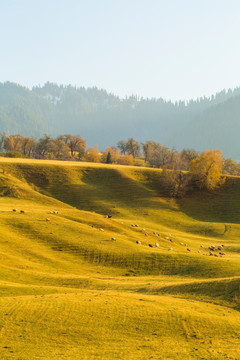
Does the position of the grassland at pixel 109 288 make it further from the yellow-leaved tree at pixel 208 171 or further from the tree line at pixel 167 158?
the yellow-leaved tree at pixel 208 171

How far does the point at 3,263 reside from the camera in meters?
29.5

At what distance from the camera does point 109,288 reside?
81.0ft

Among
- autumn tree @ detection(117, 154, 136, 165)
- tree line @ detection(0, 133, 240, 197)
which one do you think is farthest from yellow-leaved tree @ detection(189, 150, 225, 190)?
autumn tree @ detection(117, 154, 136, 165)

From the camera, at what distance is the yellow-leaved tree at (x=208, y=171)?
319 ft

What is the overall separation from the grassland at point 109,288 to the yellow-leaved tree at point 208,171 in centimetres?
2305

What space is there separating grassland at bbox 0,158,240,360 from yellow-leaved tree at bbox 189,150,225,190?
23.1 meters

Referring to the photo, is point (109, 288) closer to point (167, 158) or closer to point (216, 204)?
point (216, 204)

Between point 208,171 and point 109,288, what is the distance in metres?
78.4

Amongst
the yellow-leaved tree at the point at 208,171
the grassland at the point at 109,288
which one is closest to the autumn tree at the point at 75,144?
the yellow-leaved tree at the point at 208,171

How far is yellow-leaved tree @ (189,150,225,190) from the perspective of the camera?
9727 centimetres

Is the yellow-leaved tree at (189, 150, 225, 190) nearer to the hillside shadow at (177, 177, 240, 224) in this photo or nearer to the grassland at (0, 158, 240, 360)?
the hillside shadow at (177, 177, 240, 224)

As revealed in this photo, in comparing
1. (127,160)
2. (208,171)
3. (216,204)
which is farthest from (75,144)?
(216,204)

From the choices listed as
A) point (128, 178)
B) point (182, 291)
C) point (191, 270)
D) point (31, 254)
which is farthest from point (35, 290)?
point (128, 178)

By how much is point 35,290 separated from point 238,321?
1205cm
